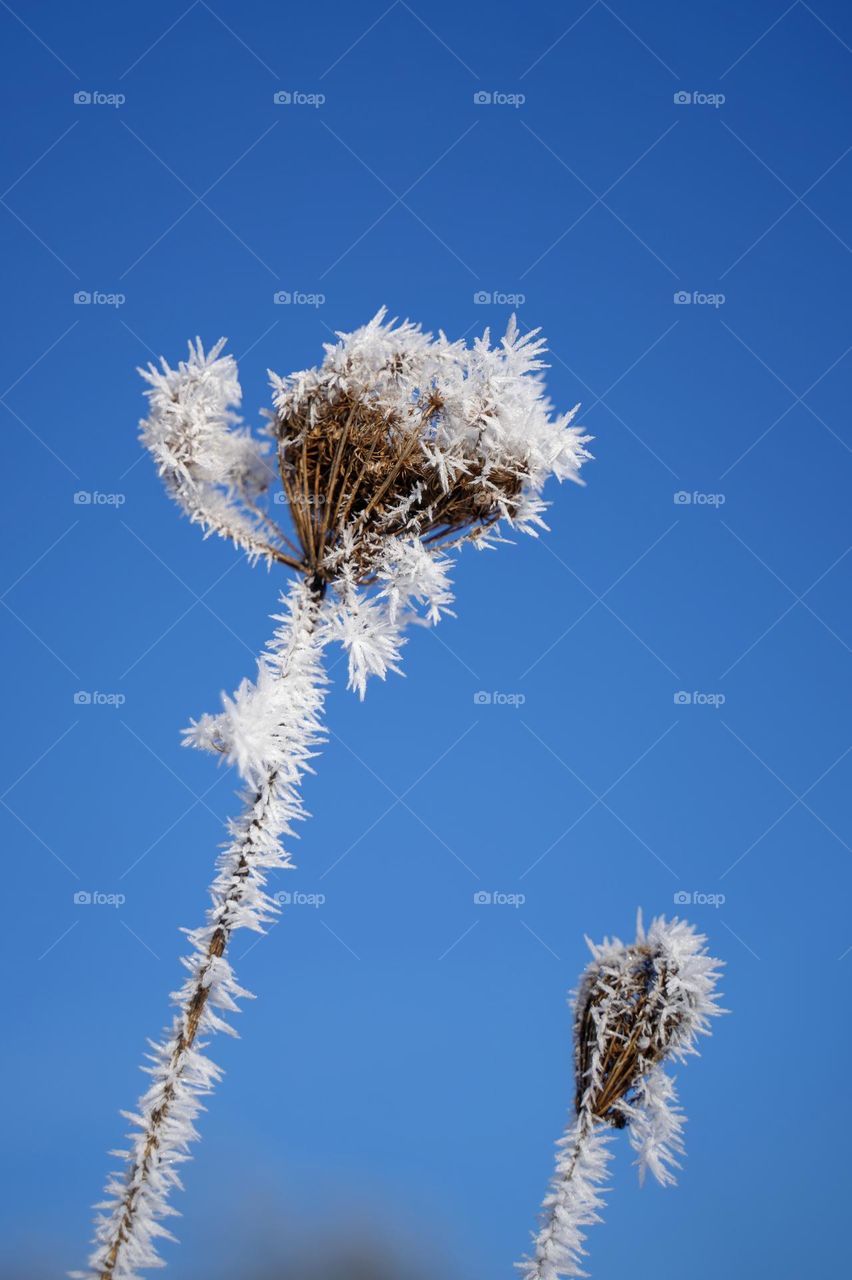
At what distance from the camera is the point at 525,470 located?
7203mm

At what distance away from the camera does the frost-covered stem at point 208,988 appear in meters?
6.30

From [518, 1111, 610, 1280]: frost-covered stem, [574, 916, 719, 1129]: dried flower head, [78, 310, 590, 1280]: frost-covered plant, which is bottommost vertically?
[518, 1111, 610, 1280]: frost-covered stem

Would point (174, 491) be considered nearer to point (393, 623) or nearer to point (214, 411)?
point (214, 411)

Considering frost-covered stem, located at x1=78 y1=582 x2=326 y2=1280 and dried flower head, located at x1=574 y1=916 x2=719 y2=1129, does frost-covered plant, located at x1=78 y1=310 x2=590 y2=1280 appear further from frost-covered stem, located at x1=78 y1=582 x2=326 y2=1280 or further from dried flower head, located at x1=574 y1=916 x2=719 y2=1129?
dried flower head, located at x1=574 y1=916 x2=719 y2=1129

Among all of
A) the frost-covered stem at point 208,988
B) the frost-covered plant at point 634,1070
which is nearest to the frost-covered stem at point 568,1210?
the frost-covered plant at point 634,1070

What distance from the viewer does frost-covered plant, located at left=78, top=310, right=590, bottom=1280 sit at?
658 centimetres

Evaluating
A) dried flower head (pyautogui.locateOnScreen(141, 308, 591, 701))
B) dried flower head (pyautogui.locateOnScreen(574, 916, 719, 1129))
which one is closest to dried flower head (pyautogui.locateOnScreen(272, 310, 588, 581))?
dried flower head (pyautogui.locateOnScreen(141, 308, 591, 701))

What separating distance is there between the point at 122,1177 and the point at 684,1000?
3557 millimetres

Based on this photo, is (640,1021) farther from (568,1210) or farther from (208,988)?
(208,988)

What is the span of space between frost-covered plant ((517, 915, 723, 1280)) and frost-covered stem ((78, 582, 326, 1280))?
2.26m

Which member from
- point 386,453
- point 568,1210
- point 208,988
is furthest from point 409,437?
point 568,1210

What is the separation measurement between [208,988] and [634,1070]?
8.95 feet

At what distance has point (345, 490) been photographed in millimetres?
7102

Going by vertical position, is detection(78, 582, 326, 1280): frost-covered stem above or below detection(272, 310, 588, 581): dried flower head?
below
